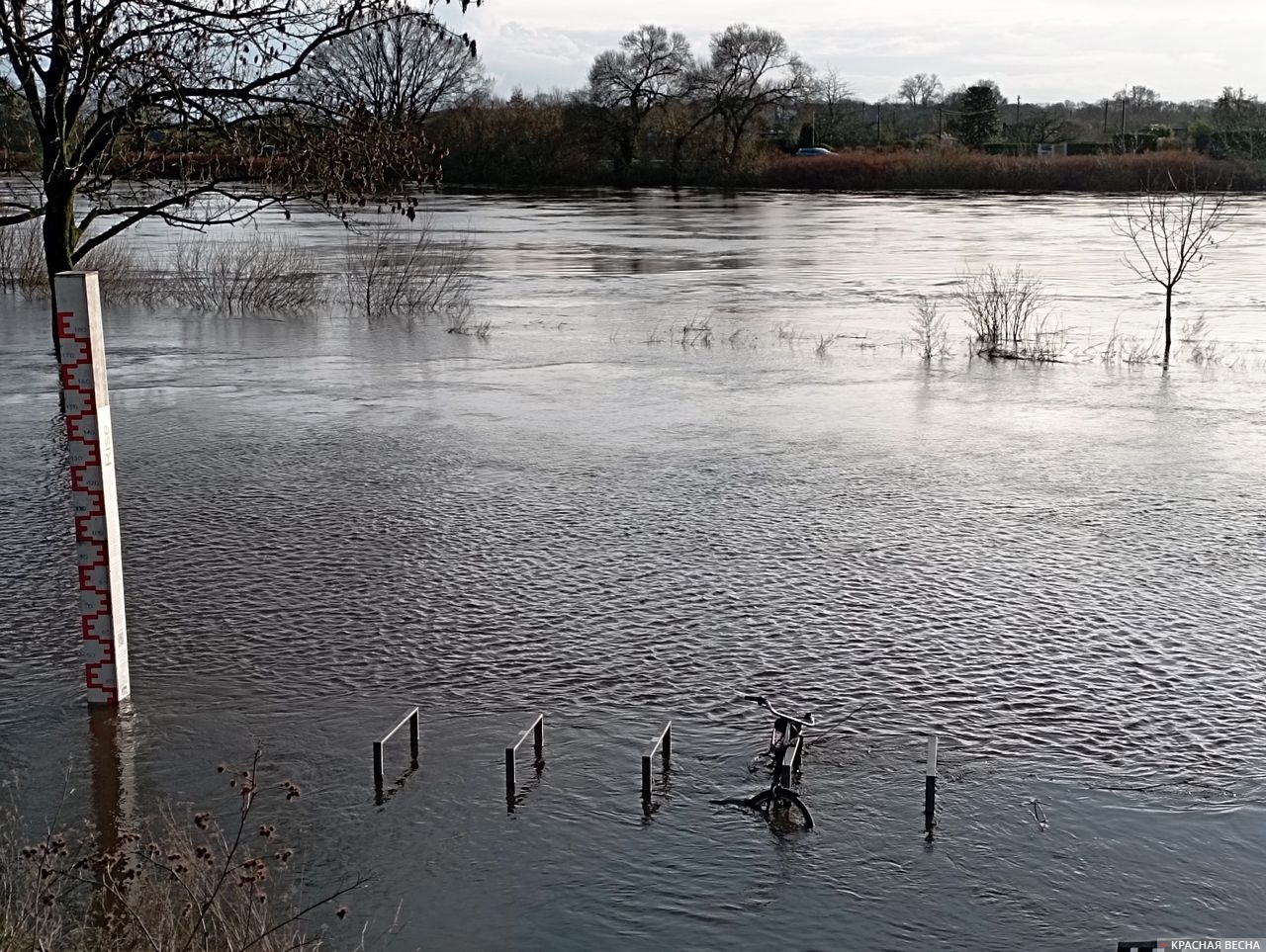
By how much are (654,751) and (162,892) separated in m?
2.07

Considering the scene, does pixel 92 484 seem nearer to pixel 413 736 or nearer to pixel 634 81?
pixel 413 736

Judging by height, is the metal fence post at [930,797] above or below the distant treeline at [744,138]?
below

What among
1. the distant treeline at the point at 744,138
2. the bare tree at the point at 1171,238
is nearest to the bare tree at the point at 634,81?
the distant treeline at the point at 744,138

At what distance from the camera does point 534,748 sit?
6602 millimetres

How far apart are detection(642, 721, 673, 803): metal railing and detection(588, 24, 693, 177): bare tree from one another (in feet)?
287

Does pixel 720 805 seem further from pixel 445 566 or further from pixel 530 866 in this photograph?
pixel 445 566

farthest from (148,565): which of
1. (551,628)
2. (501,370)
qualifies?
(501,370)

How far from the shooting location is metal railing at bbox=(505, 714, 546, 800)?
241 inches

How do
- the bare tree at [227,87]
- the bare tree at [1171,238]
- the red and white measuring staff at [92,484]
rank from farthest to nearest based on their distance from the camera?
1. the bare tree at [1171,238]
2. the bare tree at [227,87]
3. the red and white measuring staff at [92,484]

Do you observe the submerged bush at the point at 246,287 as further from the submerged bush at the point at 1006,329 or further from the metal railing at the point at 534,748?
the metal railing at the point at 534,748

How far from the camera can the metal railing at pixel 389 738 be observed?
612 centimetres

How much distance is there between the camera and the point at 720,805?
6.04 m

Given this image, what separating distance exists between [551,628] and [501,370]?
33.6 ft

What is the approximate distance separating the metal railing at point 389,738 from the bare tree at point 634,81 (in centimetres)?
8746
